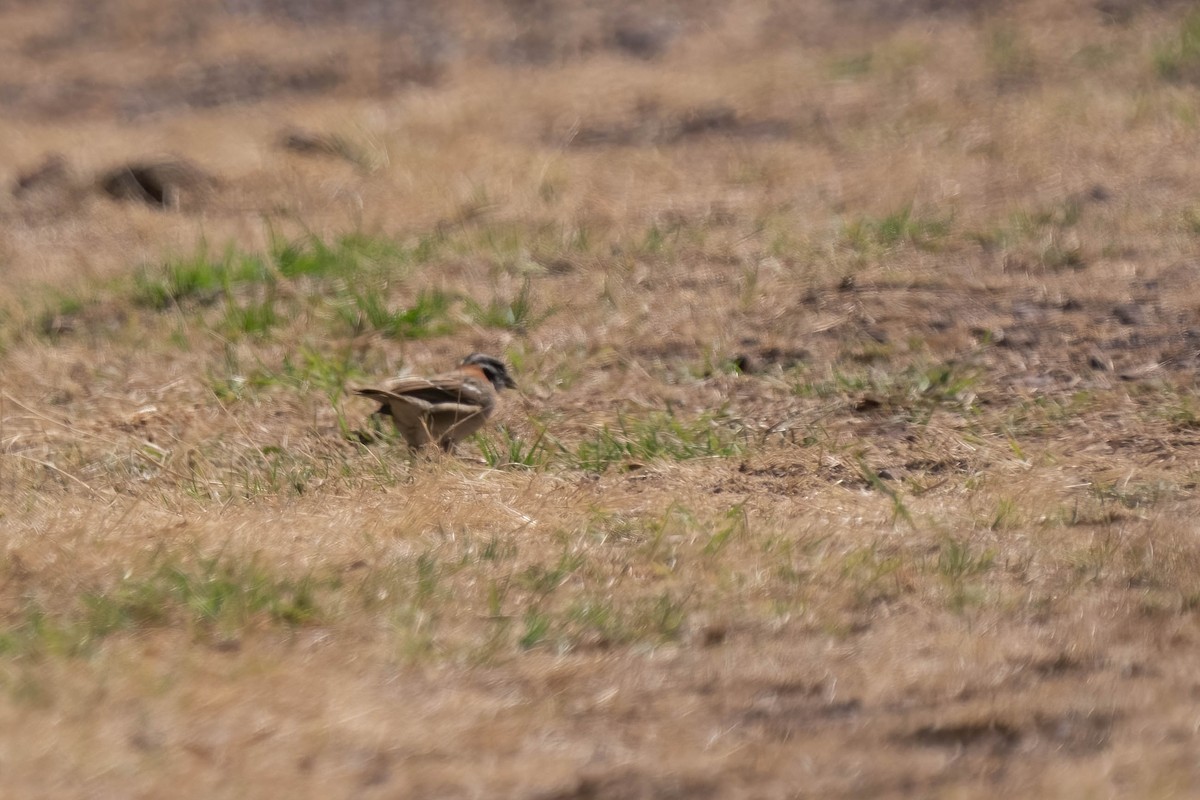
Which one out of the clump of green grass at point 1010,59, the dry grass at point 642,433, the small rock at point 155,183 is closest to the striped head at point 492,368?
the dry grass at point 642,433

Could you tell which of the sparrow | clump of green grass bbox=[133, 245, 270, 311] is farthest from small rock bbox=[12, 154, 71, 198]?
the sparrow

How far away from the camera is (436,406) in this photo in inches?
223

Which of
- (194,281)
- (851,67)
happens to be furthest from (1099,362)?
(851,67)

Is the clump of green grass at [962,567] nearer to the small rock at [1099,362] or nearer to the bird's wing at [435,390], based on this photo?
the bird's wing at [435,390]

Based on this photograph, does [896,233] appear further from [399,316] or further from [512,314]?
[399,316]

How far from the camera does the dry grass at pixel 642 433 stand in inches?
133

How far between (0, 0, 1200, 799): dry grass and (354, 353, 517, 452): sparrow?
0.10 metres

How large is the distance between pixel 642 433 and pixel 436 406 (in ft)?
2.67

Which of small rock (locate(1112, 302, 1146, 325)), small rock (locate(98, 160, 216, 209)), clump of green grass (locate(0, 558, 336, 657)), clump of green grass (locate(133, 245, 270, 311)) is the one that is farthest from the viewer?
small rock (locate(98, 160, 216, 209))

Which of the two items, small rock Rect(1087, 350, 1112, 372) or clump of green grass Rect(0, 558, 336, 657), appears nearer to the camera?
clump of green grass Rect(0, 558, 336, 657)

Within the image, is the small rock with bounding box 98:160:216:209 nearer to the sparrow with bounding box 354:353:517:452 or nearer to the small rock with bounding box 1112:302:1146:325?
the sparrow with bounding box 354:353:517:452

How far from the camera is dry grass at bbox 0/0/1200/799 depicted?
11.0 feet

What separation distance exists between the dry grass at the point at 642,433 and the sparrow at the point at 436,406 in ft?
0.34

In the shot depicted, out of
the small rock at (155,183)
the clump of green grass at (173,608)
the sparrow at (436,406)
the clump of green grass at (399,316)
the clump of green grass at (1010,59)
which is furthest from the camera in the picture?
the clump of green grass at (1010,59)
